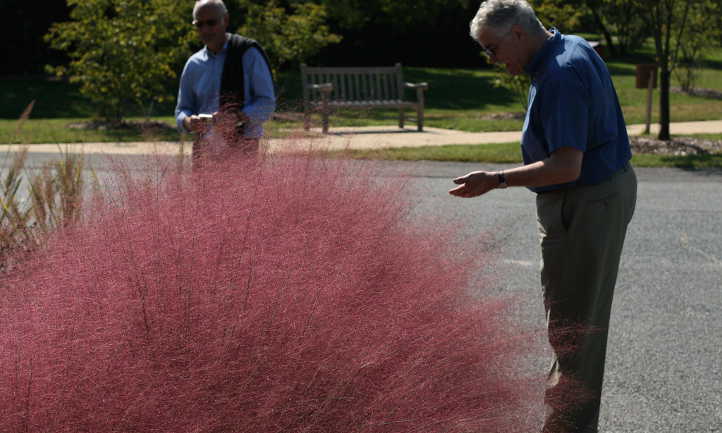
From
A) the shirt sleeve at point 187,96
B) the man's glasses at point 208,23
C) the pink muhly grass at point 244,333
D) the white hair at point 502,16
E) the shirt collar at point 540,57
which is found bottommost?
the pink muhly grass at point 244,333

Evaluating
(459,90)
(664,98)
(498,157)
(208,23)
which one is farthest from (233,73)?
(459,90)

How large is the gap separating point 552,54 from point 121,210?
4.53ft

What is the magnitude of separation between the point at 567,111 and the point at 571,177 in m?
0.20

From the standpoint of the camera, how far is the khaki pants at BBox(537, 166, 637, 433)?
2.75 metres

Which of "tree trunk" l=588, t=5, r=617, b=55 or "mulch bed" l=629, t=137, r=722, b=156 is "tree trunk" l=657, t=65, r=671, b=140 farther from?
"tree trunk" l=588, t=5, r=617, b=55

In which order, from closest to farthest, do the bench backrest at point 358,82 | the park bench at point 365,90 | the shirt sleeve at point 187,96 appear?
the shirt sleeve at point 187,96, the park bench at point 365,90, the bench backrest at point 358,82

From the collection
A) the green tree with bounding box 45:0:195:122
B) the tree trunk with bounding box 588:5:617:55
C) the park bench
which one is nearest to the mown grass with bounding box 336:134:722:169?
the park bench

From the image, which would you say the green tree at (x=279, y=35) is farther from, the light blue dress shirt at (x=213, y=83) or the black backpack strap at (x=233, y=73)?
the black backpack strap at (x=233, y=73)

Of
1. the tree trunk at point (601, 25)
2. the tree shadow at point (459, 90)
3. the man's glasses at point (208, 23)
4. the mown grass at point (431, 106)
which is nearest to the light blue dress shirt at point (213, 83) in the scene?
the man's glasses at point (208, 23)

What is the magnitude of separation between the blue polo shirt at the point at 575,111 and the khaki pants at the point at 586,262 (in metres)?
0.06

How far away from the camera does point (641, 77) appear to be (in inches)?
632

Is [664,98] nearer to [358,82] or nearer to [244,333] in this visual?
[358,82]

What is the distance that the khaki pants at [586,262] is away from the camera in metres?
2.75

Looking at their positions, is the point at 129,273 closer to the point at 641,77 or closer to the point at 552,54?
A: the point at 552,54
